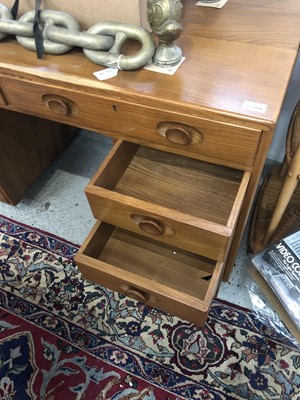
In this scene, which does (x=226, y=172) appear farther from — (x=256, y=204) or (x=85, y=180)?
(x=85, y=180)

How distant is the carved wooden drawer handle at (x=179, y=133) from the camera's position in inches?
24.1

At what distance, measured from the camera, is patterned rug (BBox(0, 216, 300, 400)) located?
2.81 ft

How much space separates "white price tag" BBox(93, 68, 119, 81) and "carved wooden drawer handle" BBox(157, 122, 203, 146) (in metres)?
0.14

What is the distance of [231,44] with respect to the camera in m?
0.68

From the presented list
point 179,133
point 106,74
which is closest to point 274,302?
point 179,133

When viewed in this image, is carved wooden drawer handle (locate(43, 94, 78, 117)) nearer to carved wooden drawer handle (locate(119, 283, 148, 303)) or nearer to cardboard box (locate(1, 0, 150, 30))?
cardboard box (locate(1, 0, 150, 30))

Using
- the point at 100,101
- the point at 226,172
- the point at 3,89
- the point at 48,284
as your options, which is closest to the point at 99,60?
the point at 100,101

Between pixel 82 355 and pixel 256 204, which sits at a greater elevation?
pixel 256 204

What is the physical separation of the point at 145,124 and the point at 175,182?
0.83 feet

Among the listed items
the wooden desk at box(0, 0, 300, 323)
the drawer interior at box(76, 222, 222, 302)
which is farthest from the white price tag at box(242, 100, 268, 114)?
the drawer interior at box(76, 222, 222, 302)

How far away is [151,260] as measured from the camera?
905 mm

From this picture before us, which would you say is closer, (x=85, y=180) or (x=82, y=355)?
(x=82, y=355)

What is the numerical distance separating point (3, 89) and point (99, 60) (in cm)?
26

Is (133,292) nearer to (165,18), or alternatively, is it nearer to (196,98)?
(196,98)
